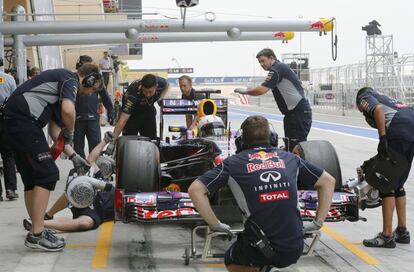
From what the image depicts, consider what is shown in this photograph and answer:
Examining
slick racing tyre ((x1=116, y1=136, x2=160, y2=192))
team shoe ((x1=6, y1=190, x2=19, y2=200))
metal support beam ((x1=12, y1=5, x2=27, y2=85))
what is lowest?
team shoe ((x1=6, y1=190, x2=19, y2=200))

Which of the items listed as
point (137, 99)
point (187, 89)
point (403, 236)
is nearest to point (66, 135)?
point (137, 99)

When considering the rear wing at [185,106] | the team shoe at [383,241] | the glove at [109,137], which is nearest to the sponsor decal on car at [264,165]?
the team shoe at [383,241]

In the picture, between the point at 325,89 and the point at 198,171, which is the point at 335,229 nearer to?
the point at 198,171

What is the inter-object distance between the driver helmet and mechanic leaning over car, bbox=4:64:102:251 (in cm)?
166

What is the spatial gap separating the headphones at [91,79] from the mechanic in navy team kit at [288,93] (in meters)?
2.23

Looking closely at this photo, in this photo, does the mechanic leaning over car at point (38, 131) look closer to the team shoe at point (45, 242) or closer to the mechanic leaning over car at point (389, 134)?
the team shoe at point (45, 242)

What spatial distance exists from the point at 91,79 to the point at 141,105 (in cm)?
246

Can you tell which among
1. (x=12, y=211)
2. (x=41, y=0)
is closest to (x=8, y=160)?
(x=12, y=211)

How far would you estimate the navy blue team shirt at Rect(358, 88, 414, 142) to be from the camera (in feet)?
19.6

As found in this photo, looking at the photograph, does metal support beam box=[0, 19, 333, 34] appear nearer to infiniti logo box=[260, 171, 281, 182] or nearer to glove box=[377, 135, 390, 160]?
glove box=[377, 135, 390, 160]

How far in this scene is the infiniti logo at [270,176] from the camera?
3744mm

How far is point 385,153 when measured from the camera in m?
5.91

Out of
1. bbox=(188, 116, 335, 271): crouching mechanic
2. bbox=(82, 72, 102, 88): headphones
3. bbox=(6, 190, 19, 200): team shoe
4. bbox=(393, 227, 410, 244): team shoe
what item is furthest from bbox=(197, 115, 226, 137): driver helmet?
bbox=(188, 116, 335, 271): crouching mechanic

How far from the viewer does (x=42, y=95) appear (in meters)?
5.85
